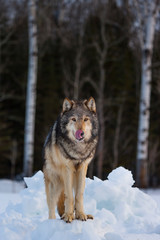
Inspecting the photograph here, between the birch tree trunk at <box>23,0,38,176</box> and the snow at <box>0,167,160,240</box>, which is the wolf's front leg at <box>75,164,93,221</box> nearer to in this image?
the snow at <box>0,167,160,240</box>

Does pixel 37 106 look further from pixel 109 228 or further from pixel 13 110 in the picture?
pixel 109 228

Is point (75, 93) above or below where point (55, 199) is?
above

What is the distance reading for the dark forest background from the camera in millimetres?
17031

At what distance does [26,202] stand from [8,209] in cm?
35

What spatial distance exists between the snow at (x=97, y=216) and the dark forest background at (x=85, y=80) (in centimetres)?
1004

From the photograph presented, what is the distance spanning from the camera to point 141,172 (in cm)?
1208

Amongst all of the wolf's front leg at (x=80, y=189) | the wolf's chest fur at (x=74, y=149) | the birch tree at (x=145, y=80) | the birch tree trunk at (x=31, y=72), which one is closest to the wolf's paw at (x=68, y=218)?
the wolf's front leg at (x=80, y=189)

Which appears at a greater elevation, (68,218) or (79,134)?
(79,134)

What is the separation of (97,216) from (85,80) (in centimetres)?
1237

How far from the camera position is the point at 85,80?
56.3ft

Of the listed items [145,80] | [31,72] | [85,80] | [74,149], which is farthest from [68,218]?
[85,80]

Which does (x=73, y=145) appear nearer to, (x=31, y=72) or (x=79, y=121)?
(x=79, y=121)

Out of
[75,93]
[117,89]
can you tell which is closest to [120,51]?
[117,89]

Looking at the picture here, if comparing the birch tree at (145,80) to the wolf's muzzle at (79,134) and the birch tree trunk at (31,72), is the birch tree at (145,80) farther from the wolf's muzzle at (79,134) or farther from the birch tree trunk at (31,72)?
the wolf's muzzle at (79,134)
